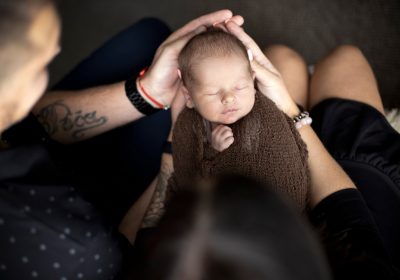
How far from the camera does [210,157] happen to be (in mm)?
915

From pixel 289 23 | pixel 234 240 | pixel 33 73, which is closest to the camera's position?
pixel 234 240

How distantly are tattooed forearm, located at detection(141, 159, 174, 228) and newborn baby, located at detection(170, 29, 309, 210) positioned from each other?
0.07 meters

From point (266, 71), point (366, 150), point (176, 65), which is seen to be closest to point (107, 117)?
point (176, 65)

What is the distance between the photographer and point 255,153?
2.93 feet

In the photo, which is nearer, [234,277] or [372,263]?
[234,277]

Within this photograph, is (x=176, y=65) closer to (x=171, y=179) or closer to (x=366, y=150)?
(x=171, y=179)

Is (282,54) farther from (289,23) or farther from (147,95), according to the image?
(289,23)

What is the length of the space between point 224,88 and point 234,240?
570 mm

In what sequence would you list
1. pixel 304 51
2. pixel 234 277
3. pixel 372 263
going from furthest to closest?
pixel 304 51 → pixel 372 263 → pixel 234 277

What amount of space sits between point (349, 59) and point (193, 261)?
3.08 feet

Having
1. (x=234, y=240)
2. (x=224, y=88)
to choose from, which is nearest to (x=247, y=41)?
(x=224, y=88)

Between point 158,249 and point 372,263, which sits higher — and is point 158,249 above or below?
above

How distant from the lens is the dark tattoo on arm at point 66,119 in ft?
3.47

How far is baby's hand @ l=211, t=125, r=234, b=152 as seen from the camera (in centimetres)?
87
